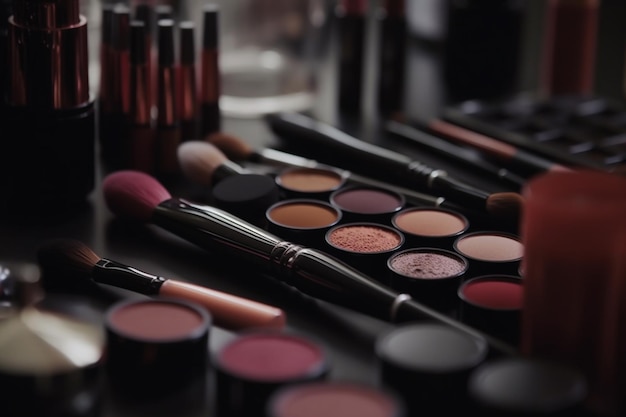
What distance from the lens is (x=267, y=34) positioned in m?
1.40

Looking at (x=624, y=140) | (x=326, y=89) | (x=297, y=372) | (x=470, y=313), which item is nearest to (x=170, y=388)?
(x=297, y=372)

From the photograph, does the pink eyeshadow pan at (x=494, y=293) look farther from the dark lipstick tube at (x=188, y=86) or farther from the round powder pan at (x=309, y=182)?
the dark lipstick tube at (x=188, y=86)

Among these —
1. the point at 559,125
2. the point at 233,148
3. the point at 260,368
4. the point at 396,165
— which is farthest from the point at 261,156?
the point at 260,368

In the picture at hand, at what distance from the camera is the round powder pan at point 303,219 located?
888 mm

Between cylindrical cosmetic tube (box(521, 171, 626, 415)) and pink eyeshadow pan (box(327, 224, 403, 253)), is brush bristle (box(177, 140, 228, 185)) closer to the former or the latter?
pink eyeshadow pan (box(327, 224, 403, 253))

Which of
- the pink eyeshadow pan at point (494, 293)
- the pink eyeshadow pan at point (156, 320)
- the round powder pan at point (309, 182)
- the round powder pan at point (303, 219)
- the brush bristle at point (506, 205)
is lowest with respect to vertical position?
the pink eyeshadow pan at point (494, 293)

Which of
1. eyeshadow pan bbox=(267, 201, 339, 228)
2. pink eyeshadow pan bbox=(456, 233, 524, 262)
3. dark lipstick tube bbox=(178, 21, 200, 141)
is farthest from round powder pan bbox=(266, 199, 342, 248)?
dark lipstick tube bbox=(178, 21, 200, 141)

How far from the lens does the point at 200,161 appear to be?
1.03m

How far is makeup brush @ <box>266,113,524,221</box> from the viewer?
3.05 ft

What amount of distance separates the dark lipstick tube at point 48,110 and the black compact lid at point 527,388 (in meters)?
0.46

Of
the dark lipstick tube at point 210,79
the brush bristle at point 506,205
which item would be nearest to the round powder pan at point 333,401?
the brush bristle at point 506,205

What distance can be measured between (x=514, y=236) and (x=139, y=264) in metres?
0.30

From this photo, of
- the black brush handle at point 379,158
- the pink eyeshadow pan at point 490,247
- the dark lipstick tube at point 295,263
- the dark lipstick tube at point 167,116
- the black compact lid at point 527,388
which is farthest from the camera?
the dark lipstick tube at point 167,116

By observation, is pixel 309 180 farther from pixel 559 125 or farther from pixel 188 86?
pixel 559 125
